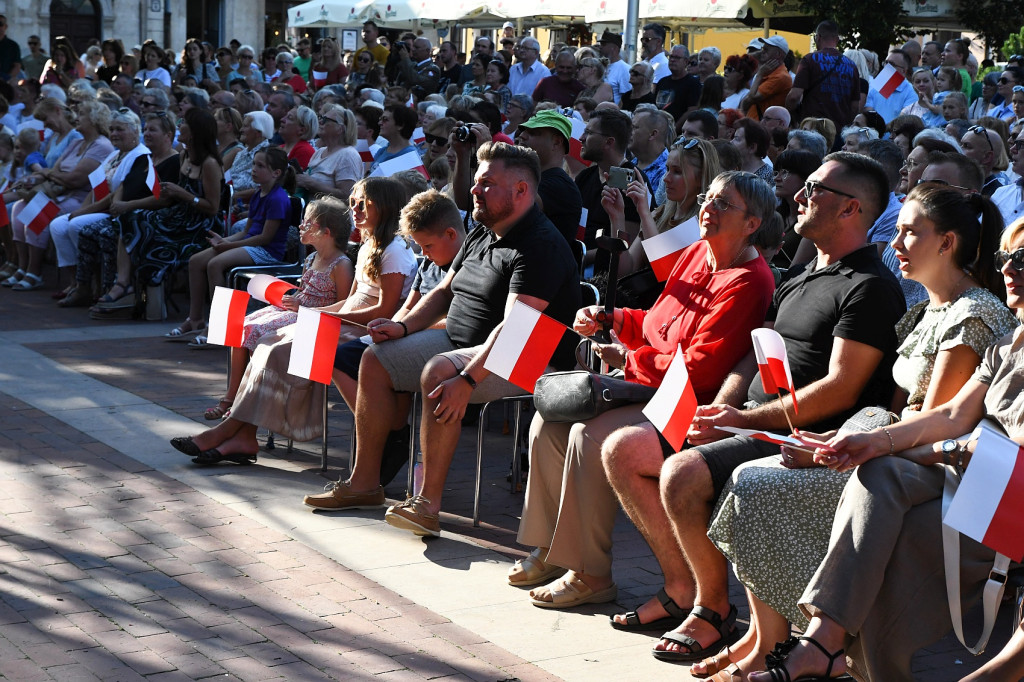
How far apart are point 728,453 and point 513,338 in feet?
3.88

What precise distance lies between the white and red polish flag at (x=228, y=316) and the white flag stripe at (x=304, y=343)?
81 centimetres

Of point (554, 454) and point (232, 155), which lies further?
point (232, 155)

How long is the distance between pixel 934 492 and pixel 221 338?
4.10 metres

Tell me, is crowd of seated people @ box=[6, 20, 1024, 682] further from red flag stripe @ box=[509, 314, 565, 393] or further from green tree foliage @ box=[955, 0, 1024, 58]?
green tree foliage @ box=[955, 0, 1024, 58]

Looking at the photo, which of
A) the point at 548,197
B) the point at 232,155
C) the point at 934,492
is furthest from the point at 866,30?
the point at 934,492

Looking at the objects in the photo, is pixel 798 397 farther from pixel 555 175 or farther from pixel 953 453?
pixel 555 175

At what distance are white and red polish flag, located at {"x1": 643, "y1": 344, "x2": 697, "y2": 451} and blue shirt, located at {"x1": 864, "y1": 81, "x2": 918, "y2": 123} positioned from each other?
8375 millimetres

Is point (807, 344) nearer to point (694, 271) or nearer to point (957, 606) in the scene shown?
point (694, 271)

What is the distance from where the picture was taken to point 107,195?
10992 mm

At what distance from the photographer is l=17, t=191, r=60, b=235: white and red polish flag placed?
11188 millimetres

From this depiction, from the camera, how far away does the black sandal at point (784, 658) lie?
363 centimetres

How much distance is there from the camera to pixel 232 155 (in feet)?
36.9

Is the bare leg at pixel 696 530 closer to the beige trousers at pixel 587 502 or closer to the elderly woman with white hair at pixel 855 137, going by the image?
the beige trousers at pixel 587 502

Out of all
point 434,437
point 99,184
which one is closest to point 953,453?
point 434,437
